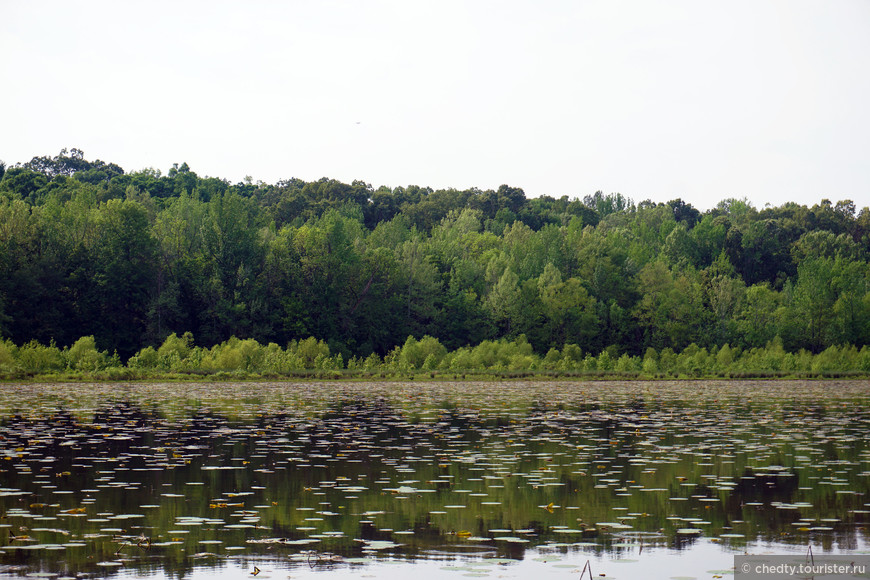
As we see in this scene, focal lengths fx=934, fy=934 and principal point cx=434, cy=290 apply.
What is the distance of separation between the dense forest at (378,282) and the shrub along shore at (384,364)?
4381mm

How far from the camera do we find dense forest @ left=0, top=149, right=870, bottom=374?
6531 cm

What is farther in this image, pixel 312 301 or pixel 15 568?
pixel 312 301

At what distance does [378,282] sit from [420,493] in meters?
64.3

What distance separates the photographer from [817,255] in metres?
99.8

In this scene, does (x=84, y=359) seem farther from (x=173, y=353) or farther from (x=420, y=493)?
(x=420, y=493)

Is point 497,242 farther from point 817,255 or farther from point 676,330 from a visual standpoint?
point 817,255

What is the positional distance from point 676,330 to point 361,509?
6921cm

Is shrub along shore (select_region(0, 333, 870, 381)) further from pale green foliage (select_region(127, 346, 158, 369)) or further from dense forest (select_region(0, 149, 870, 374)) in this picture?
dense forest (select_region(0, 149, 870, 374))

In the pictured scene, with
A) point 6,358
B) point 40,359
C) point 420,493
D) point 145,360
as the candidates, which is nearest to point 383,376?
point 145,360

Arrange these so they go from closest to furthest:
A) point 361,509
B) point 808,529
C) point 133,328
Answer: point 808,529, point 361,509, point 133,328

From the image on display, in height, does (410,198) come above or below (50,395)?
above

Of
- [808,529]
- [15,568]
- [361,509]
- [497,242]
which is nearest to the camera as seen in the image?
[15,568]

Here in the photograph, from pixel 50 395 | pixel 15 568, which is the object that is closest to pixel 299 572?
pixel 15 568

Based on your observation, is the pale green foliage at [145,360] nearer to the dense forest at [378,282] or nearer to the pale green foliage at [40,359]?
the pale green foliage at [40,359]
